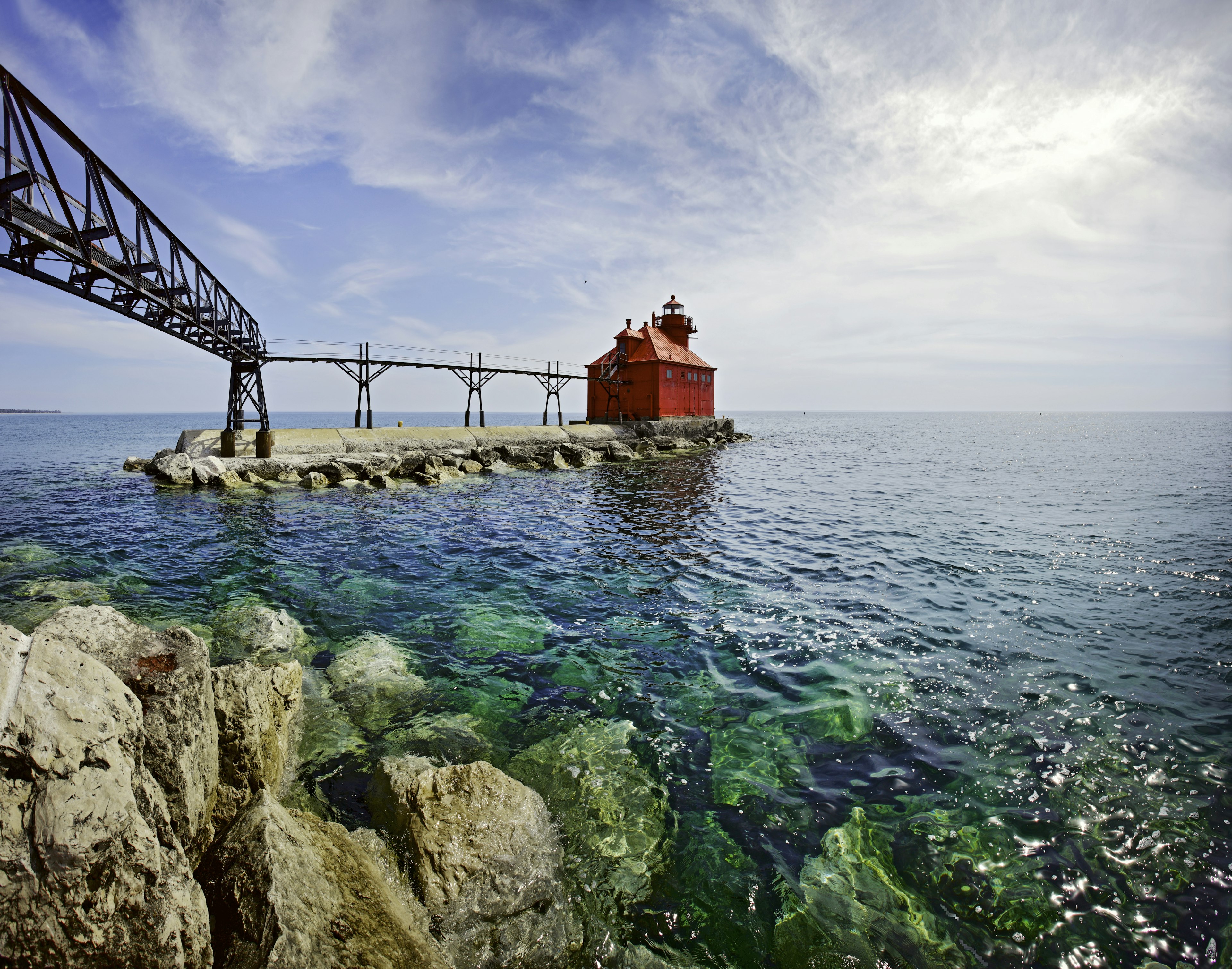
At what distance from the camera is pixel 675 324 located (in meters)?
44.4

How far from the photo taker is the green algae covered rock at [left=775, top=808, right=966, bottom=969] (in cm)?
323

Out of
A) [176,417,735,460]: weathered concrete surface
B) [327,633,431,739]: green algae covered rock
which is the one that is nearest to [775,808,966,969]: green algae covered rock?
[327,633,431,739]: green algae covered rock

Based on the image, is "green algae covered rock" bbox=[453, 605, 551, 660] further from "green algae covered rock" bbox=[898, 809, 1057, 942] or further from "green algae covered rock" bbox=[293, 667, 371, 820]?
"green algae covered rock" bbox=[898, 809, 1057, 942]

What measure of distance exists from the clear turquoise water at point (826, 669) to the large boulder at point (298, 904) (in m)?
1.18

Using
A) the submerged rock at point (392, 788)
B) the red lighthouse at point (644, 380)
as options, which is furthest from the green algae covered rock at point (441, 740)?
the red lighthouse at point (644, 380)

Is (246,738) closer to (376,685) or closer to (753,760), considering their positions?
(376,685)

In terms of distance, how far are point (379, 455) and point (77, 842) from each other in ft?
77.8

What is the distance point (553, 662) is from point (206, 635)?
4.54m

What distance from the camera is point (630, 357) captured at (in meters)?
40.1

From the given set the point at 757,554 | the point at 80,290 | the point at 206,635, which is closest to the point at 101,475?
the point at 80,290

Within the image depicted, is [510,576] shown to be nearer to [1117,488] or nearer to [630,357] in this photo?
[1117,488]

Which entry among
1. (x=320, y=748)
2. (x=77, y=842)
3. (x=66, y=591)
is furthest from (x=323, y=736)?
(x=66, y=591)

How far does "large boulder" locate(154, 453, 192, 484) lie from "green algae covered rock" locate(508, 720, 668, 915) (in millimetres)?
21097

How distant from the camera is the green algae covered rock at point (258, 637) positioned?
654 centimetres
